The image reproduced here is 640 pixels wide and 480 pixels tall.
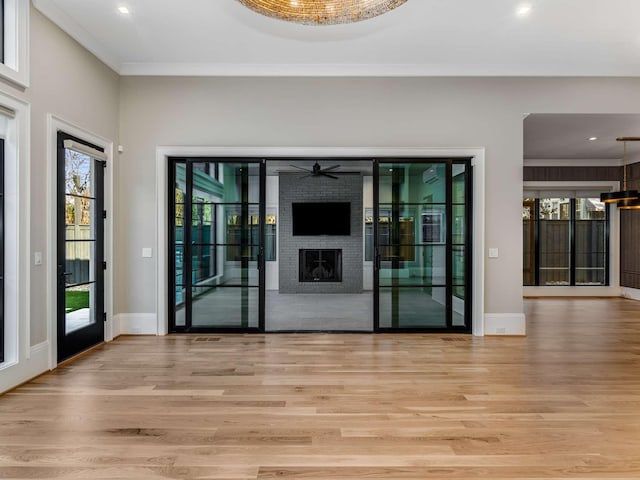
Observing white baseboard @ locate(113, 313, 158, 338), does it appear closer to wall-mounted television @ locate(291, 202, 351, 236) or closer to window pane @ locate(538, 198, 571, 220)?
wall-mounted television @ locate(291, 202, 351, 236)

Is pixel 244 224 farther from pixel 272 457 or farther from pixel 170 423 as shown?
pixel 272 457

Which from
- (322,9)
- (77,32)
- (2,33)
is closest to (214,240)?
(77,32)

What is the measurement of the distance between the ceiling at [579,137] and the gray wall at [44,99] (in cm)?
563

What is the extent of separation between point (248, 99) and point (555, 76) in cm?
400

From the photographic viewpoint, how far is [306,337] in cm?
502

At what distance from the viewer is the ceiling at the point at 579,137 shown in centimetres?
552

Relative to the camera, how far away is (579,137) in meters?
6.76

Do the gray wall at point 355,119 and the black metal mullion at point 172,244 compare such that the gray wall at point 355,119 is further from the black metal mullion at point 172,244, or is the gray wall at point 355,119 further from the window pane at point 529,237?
the window pane at point 529,237

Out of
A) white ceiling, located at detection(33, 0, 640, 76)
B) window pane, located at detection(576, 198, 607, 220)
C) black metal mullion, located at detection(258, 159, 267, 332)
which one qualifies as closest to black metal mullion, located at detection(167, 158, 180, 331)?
black metal mullion, located at detection(258, 159, 267, 332)

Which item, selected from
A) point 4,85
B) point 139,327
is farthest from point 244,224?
point 4,85

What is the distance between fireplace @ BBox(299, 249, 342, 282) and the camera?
32.0 feet

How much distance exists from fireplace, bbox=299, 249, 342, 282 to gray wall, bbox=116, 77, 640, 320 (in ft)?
16.2

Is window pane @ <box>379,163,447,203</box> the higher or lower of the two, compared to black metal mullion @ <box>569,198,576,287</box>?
higher

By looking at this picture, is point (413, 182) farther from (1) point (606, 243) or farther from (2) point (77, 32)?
(1) point (606, 243)
